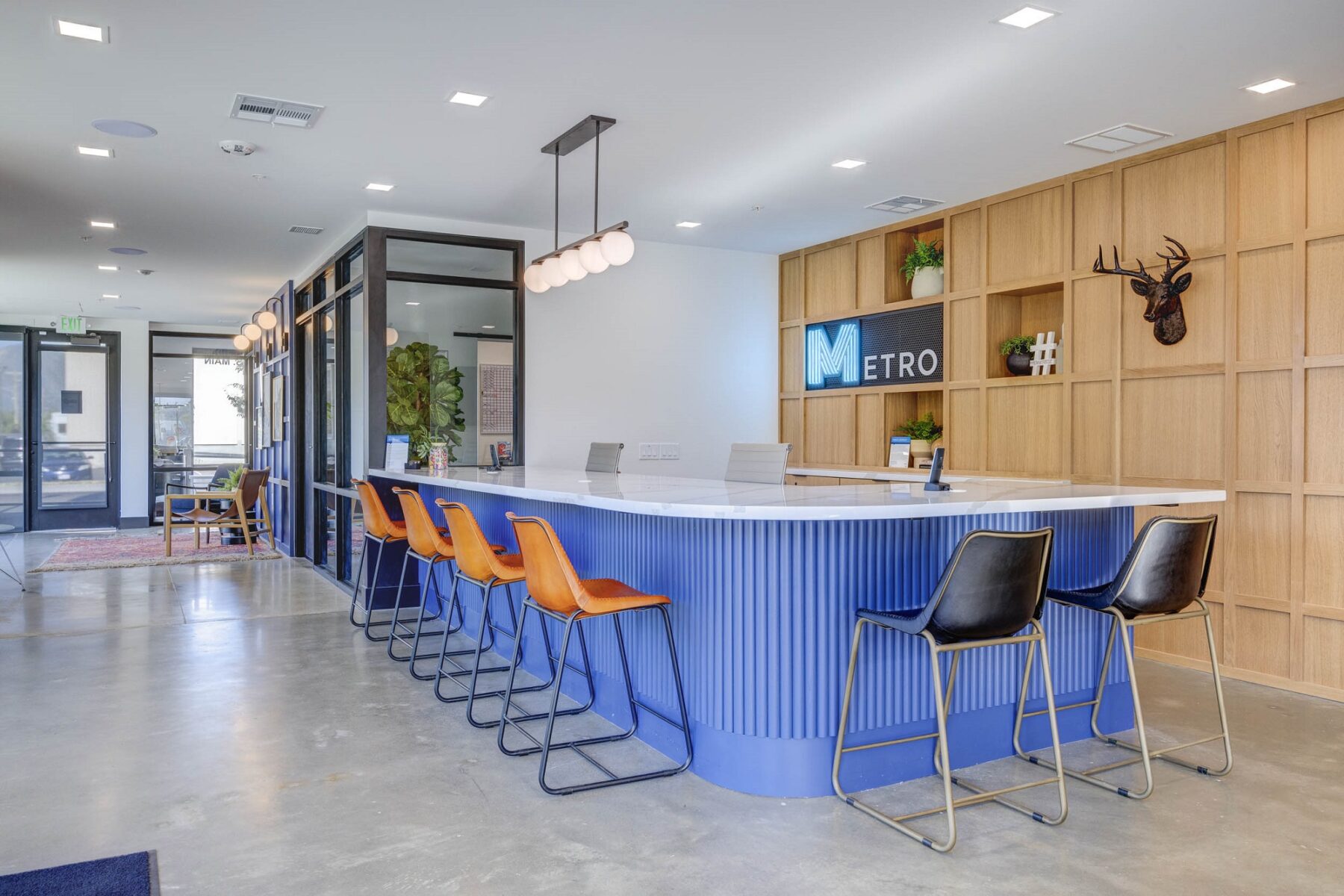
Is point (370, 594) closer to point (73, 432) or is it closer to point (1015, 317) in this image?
point (1015, 317)

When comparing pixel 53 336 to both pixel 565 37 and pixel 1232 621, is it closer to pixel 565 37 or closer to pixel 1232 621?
pixel 565 37

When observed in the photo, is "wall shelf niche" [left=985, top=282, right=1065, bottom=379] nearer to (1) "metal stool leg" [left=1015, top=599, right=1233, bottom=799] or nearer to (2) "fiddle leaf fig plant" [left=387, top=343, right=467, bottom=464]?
(1) "metal stool leg" [left=1015, top=599, right=1233, bottom=799]

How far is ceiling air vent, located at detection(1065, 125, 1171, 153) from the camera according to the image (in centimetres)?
464

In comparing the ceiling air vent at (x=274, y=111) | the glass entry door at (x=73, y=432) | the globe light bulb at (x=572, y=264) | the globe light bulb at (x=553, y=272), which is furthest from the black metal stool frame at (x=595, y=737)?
the glass entry door at (x=73, y=432)

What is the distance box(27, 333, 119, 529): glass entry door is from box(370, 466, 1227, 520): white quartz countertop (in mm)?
9930

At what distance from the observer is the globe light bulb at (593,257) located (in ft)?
16.1

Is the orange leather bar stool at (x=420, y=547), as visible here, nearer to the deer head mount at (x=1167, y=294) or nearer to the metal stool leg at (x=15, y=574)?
the deer head mount at (x=1167, y=294)

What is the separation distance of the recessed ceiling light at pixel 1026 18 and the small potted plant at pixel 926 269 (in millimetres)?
3032

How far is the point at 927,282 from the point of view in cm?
646

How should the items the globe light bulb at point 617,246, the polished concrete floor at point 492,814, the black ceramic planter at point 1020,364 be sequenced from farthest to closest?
the black ceramic planter at point 1020,364, the globe light bulb at point 617,246, the polished concrete floor at point 492,814

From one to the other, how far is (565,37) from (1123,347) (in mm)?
3520

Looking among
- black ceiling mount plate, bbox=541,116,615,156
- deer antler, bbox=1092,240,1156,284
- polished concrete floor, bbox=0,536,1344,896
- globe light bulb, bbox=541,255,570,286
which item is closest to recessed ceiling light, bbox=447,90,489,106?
black ceiling mount plate, bbox=541,116,615,156

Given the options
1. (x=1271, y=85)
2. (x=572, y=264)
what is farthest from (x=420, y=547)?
(x=1271, y=85)

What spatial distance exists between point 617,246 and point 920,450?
2.88 meters
